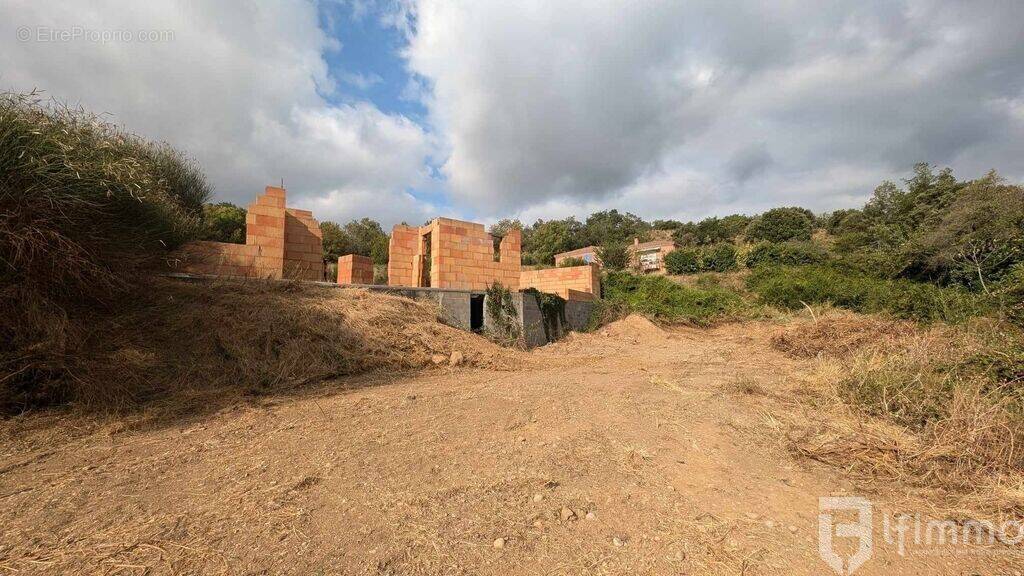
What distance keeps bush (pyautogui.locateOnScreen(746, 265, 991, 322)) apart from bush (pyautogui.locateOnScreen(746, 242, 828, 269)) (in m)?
2.89

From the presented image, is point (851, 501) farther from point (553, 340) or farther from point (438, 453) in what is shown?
point (553, 340)

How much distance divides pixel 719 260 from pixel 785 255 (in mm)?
3305

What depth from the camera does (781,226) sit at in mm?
34812

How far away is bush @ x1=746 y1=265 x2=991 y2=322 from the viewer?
11.0 m

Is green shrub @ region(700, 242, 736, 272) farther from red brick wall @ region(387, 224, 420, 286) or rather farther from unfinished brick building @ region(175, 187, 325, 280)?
unfinished brick building @ region(175, 187, 325, 280)

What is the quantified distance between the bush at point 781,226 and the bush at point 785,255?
1369 centimetres

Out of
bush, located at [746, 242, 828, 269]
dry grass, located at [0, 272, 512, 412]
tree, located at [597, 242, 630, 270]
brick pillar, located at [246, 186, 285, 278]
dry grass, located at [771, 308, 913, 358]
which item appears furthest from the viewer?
tree, located at [597, 242, 630, 270]

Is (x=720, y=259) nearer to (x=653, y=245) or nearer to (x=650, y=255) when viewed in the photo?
(x=650, y=255)

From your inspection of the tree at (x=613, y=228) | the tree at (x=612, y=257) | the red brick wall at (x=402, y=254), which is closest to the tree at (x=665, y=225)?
the tree at (x=613, y=228)

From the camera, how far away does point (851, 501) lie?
102 inches

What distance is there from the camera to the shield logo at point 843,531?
1982 mm

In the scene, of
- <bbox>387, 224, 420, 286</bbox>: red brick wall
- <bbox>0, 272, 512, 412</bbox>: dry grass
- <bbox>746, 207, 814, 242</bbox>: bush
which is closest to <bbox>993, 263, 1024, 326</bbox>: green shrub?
<bbox>0, 272, 512, 412</bbox>: dry grass

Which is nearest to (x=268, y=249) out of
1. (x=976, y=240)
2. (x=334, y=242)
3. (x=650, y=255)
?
(x=334, y=242)

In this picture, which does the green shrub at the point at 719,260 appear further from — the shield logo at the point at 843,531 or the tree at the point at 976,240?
Result: the shield logo at the point at 843,531
